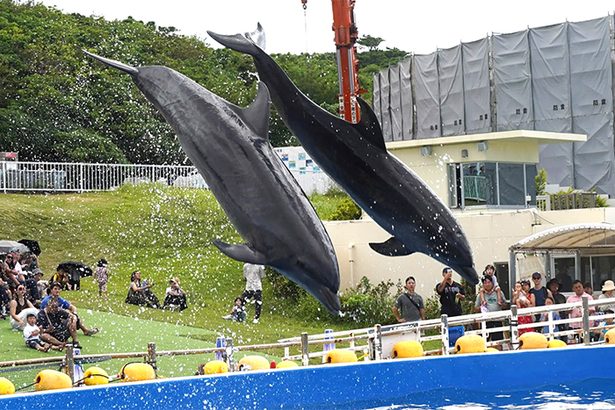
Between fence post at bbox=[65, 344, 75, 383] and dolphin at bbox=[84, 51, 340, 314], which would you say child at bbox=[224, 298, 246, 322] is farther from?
dolphin at bbox=[84, 51, 340, 314]

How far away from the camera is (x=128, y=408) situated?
11.8 metres

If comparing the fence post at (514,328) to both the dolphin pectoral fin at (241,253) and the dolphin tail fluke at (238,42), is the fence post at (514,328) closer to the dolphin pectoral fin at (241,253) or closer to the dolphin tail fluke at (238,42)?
the dolphin pectoral fin at (241,253)

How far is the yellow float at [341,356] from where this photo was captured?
46.8ft

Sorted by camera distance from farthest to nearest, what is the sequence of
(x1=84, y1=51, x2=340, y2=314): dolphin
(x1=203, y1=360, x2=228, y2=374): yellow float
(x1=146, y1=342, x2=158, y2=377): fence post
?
(x1=203, y1=360, x2=228, y2=374): yellow float
(x1=146, y1=342, x2=158, y2=377): fence post
(x1=84, y1=51, x2=340, y2=314): dolphin

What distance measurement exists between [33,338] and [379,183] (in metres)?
8.98

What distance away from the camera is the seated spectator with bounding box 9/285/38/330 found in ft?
60.4

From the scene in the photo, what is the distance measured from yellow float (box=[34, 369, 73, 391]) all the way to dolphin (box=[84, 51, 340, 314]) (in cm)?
364

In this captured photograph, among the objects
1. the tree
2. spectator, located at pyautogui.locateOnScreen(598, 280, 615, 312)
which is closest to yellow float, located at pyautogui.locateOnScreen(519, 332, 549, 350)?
spectator, located at pyautogui.locateOnScreen(598, 280, 615, 312)

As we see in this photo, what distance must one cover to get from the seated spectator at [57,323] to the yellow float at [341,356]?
484cm

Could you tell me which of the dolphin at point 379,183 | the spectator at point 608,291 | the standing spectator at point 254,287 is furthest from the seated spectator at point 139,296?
the dolphin at point 379,183

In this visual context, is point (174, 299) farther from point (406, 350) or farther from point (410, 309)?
point (406, 350)

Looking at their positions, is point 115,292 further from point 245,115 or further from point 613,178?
Result: point 613,178

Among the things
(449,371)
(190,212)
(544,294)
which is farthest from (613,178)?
(449,371)

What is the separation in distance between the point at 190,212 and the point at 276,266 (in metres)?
23.9
